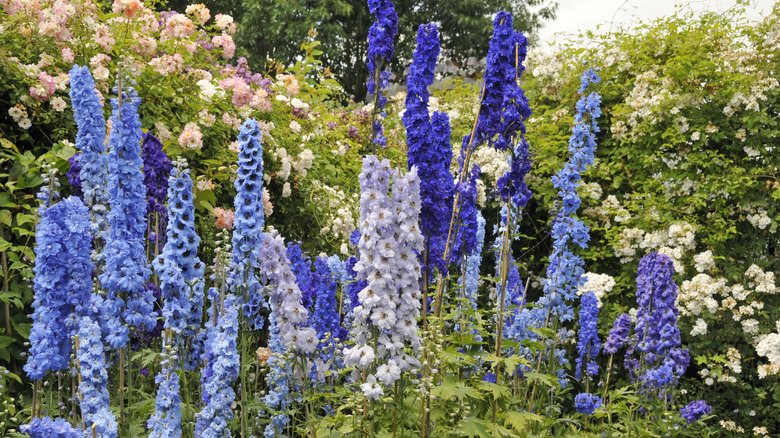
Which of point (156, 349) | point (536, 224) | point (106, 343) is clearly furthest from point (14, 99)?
point (536, 224)

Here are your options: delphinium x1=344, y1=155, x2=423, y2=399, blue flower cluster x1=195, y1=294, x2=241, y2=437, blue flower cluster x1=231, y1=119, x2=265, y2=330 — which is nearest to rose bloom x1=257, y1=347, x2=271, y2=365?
blue flower cluster x1=231, y1=119, x2=265, y2=330

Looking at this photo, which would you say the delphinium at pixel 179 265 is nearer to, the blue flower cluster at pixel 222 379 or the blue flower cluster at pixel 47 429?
the blue flower cluster at pixel 222 379

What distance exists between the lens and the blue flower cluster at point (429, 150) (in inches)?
120

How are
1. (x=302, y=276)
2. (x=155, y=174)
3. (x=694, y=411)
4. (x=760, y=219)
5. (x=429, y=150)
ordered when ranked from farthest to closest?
(x=760, y=219), (x=694, y=411), (x=302, y=276), (x=155, y=174), (x=429, y=150)

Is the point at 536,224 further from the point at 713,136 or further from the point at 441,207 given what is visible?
the point at 441,207

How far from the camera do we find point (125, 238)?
8.81ft

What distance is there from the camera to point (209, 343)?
111 inches

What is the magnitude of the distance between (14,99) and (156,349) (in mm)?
2228

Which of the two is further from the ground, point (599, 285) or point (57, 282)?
point (599, 285)

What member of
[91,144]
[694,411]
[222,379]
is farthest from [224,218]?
[694,411]

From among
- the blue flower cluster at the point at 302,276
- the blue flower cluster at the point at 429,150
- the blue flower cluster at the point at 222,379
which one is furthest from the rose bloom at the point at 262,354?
the blue flower cluster at the point at 429,150

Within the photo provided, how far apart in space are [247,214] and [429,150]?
89cm

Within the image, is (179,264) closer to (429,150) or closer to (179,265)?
(179,265)

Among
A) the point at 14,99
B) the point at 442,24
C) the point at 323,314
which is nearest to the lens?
the point at 323,314
